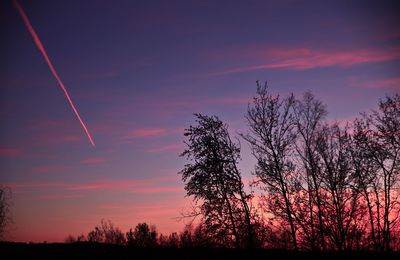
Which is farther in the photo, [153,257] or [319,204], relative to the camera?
[319,204]

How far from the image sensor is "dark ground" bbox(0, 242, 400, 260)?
1491 cm

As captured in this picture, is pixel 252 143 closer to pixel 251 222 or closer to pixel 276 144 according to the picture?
pixel 276 144

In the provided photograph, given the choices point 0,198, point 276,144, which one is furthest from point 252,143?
point 0,198

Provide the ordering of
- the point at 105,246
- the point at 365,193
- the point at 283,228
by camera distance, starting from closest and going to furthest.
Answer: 1. the point at 105,246
2. the point at 283,228
3. the point at 365,193

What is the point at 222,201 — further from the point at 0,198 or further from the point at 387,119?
the point at 0,198

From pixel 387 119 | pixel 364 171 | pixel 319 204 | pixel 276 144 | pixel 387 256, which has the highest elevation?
pixel 387 119

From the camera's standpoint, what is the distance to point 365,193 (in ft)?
91.1

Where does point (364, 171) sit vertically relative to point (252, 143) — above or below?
below

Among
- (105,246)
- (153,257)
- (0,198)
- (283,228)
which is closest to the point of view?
(153,257)

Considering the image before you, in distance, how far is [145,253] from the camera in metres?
15.7

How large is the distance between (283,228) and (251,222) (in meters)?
2.63

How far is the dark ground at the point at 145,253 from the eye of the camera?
14914 mm

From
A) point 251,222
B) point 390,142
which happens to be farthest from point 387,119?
point 251,222

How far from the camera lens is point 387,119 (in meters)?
28.0
